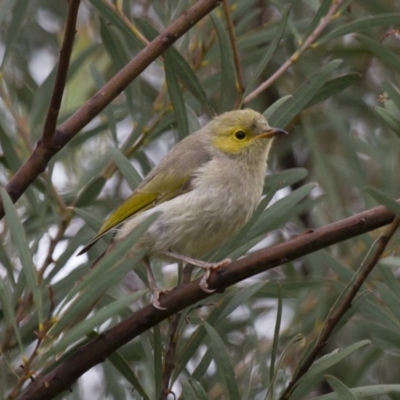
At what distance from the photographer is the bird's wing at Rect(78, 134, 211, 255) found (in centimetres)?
357

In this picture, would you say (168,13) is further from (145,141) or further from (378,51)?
(378,51)

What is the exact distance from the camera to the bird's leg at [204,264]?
8.11 ft

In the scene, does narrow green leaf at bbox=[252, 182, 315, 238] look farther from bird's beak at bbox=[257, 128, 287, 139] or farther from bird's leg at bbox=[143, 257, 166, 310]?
bird's beak at bbox=[257, 128, 287, 139]

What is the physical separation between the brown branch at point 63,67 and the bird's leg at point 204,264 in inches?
24.0

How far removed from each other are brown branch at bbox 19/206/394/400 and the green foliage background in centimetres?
8

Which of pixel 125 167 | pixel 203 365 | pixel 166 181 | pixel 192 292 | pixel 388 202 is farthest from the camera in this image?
pixel 166 181

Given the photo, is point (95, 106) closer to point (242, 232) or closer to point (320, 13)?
point (242, 232)

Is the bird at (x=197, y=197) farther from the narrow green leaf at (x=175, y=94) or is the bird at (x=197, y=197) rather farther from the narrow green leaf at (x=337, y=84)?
the narrow green leaf at (x=175, y=94)

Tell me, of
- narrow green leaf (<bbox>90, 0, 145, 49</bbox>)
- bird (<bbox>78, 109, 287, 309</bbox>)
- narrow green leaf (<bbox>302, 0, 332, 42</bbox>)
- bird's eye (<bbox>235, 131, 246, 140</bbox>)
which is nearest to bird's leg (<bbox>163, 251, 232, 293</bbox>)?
bird (<bbox>78, 109, 287, 309</bbox>)

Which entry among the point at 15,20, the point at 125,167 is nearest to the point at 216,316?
the point at 125,167

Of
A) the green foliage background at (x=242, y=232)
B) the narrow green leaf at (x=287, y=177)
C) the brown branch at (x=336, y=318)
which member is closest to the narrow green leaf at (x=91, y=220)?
the green foliage background at (x=242, y=232)

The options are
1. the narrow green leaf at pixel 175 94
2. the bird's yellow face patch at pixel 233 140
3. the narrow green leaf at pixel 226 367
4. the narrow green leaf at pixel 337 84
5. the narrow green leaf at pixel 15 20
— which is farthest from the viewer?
the bird's yellow face patch at pixel 233 140

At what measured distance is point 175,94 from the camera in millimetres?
3158

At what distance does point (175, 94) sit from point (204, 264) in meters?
0.60
